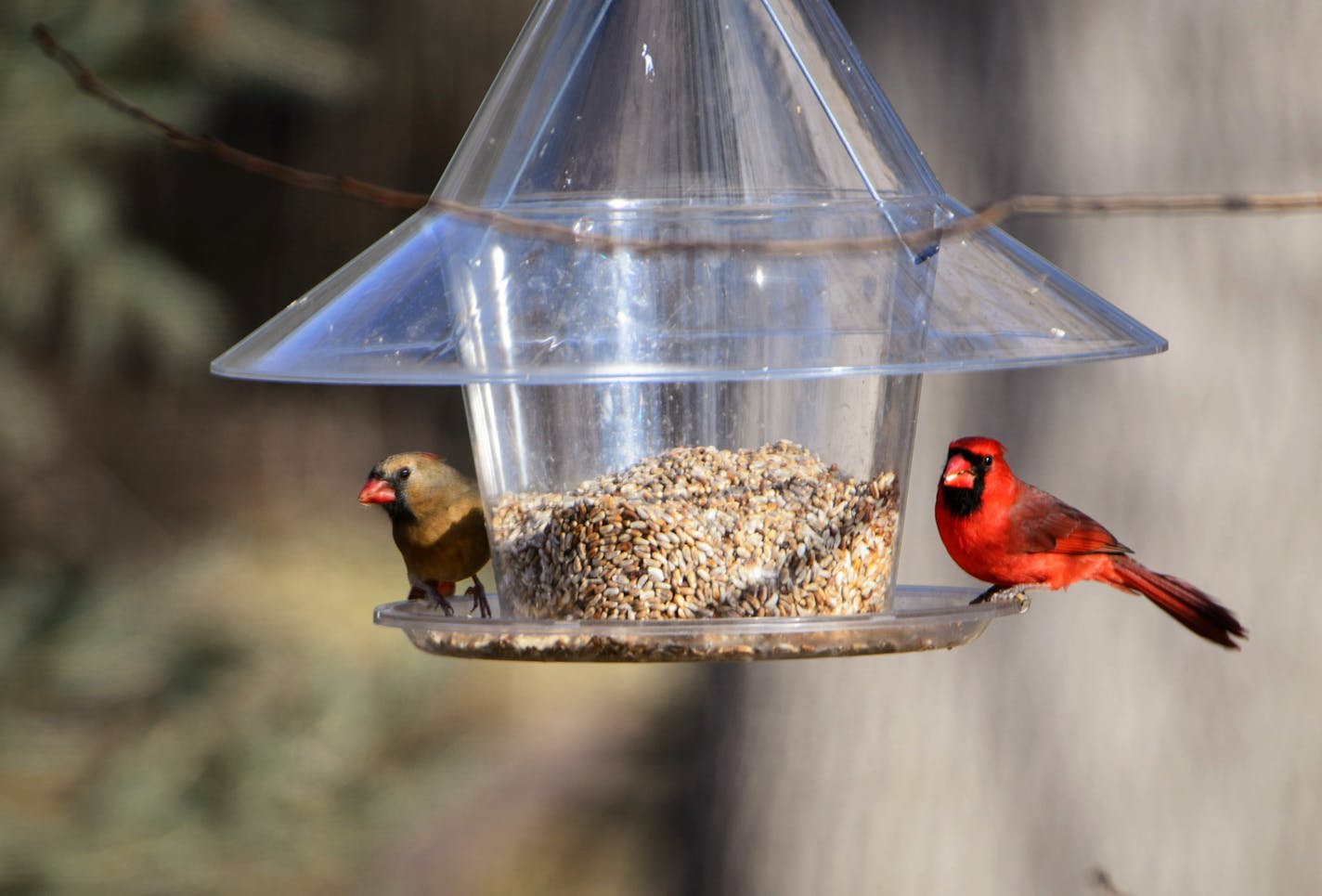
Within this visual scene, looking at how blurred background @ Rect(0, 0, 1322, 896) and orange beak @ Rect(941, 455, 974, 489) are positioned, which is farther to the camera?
blurred background @ Rect(0, 0, 1322, 896)

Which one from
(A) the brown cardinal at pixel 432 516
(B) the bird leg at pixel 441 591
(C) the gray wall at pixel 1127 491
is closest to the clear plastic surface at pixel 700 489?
(B) the bird leg at pixel 441 591

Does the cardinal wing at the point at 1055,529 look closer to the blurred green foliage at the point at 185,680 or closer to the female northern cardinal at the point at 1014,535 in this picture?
the female northern cardinal at the point at 1014,535

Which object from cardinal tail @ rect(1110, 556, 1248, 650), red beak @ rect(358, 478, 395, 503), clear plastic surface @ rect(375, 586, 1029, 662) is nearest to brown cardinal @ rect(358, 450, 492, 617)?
red beak @ rect(358, 478, 395, 503)

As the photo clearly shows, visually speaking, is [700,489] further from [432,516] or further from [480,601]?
[432,516]

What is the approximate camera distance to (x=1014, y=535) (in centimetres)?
344

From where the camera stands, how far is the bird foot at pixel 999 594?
298 centimetres

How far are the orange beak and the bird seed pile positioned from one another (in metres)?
0.77

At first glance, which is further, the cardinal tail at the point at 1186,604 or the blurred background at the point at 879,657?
the blurred background at the point at 879,657

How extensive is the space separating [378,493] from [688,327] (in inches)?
52.8

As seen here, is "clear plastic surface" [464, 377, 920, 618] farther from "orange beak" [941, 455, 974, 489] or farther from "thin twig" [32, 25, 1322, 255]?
"orange beak" [941, 455, 974, 489]

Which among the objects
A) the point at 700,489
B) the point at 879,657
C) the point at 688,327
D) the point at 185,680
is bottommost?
the point at 185,680

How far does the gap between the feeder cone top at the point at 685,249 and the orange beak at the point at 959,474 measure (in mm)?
990

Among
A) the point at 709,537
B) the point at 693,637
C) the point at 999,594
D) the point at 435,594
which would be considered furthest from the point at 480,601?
the point at 999,594

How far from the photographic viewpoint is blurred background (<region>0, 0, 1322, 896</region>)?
4.19 metres
